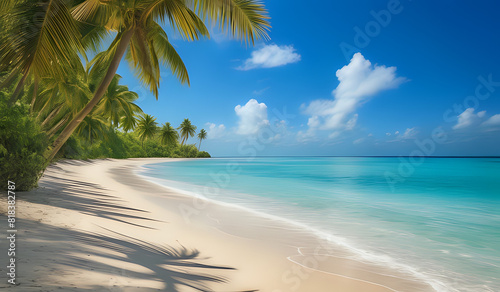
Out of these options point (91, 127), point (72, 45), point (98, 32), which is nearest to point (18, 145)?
point (72, 45)

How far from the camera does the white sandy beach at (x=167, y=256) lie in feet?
7.09

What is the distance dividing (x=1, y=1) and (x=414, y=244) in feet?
24.9

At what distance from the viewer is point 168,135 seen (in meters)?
64.1

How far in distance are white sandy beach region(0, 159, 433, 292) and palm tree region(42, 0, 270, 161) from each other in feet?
9.67

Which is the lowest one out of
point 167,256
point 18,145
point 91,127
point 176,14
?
point 167,256

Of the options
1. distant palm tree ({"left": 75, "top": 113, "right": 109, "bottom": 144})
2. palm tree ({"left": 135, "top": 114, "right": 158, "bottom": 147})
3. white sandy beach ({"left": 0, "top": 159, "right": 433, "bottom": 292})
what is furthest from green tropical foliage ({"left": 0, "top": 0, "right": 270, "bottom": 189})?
palm tree ({"left": 135, "top": 114, "right": 158, "bottom": 147})

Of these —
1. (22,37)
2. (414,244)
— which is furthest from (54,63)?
(414,244)

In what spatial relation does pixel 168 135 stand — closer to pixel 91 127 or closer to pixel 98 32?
pixel 91 127

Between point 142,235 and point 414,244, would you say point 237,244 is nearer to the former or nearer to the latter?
point 142,235

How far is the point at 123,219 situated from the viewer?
4711mm

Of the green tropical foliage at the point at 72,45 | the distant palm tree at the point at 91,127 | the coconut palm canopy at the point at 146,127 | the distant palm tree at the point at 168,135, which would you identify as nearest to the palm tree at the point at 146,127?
the coconut palm canopy at the point at 146,127

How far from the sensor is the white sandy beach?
2.16 m

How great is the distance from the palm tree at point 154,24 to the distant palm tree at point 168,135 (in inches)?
2269

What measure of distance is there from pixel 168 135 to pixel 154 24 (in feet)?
193
